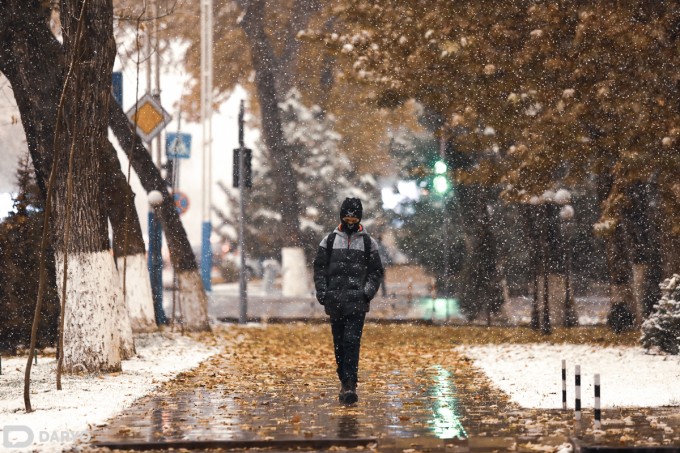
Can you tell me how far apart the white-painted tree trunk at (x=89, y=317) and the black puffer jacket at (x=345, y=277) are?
4.45 metres

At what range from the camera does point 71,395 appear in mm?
13984

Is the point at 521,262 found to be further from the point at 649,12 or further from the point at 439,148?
the point at 649,12

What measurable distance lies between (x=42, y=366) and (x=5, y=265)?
2.44 metres

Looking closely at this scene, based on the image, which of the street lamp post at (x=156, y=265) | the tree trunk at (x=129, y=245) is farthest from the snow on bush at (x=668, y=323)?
the street lamp post at (x=156, y=265)

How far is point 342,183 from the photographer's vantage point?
178 feet

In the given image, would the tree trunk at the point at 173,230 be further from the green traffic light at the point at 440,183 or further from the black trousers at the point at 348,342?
the black trousers at the point at 348,342

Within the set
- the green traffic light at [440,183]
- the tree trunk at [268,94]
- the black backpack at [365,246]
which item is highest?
the tree trunk at [268,94]

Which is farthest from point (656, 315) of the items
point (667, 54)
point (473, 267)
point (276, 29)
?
point (276, 29)

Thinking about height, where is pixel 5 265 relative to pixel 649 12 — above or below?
below

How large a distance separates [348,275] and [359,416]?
1519 millimetres

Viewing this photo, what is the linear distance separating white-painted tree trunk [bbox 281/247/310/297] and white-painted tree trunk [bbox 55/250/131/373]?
31069 millimetres

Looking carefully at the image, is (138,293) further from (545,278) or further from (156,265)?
(545,278)

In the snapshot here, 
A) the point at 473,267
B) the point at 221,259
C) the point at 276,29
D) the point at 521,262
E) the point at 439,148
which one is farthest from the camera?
the point at 221,259

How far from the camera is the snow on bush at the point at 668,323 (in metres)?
19.1
